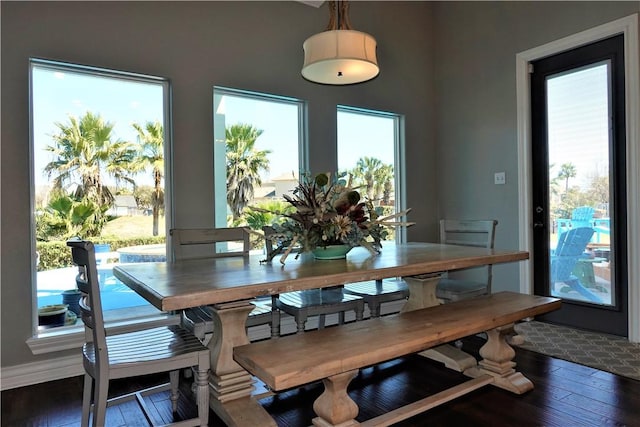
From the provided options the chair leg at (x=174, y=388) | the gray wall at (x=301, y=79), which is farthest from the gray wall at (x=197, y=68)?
the chair leg at (x=174, y=388)

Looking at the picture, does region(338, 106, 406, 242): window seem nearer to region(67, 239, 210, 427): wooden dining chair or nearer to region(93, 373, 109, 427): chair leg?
region(67, 239, 210, 427): wooden dining chair

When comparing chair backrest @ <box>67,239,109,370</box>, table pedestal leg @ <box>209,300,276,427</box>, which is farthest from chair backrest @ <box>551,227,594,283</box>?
chair backrest @ <box>67,239,109,370</box>

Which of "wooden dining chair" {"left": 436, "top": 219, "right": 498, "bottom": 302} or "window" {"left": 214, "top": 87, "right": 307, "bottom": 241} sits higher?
"window" {"left": 214, "top": 87, "right": 307, "bottom": 241}

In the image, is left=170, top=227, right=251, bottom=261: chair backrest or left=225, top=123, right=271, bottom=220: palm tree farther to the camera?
left=225, top=123, right=271, bottom=220: palm tree

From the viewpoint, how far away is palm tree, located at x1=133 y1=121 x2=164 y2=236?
2.99m

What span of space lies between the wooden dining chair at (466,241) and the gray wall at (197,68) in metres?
1.05

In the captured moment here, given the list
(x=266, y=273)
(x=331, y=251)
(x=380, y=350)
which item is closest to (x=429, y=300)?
(x=331, y=251)

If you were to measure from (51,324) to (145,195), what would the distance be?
1.00 m

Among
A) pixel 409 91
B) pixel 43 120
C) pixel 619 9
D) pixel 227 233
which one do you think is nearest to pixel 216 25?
pixel 43 120

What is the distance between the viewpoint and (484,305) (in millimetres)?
2303

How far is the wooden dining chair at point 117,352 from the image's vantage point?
4.98 feet

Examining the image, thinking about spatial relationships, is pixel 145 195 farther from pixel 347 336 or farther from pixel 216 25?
pixel 347 336

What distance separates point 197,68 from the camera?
3.13 metres

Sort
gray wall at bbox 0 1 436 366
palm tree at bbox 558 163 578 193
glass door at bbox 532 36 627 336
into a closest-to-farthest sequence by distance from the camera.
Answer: gray wall at bbox 0 1 436 366 < glass door at bbox 532 36 627 336 < palm tree at bbox 558 163 578 193
